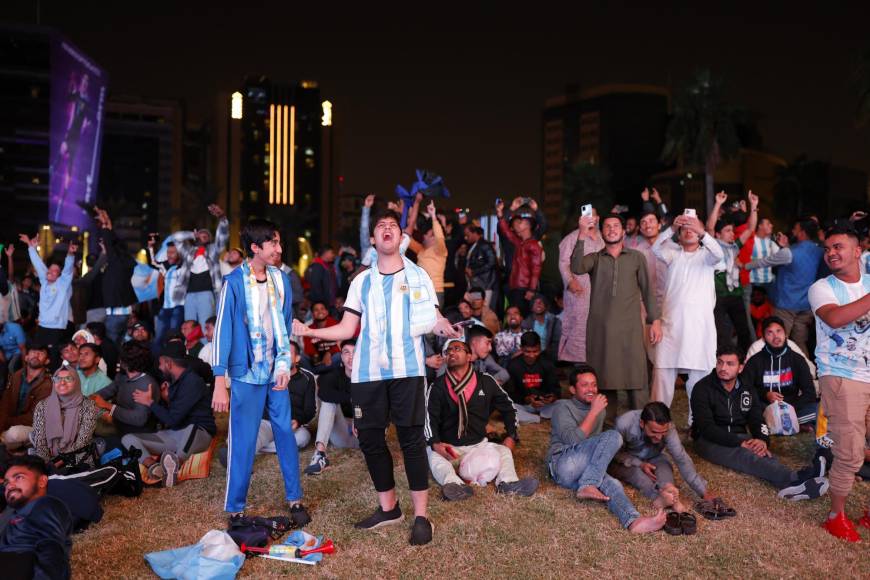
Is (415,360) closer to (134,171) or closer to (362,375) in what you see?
(362,375)

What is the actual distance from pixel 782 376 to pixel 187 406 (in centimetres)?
593

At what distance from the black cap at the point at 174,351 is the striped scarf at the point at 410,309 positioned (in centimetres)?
315

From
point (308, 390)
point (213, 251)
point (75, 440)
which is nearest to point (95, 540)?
point (75, 440)

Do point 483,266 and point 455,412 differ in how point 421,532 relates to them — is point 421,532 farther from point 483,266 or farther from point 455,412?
point 483,266

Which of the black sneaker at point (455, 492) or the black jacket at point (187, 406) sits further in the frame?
the black jacket at point (187, 406)

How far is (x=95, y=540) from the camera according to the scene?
521 cm

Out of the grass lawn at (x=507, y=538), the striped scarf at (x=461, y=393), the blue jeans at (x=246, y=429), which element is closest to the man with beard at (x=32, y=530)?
the grass lawn at (x=507, y=538)

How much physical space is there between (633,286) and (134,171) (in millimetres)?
129862

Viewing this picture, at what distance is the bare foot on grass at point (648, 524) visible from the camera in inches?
205

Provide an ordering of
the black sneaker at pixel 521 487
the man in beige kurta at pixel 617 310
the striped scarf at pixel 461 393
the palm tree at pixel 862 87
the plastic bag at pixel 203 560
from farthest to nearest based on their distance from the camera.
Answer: the palm tree at pixel 862 87 < the man in beige kurta at pixel 617 310 < the striped scarf at pixel 461 393 < the black sneaker at pixel 521 487 < the plastic bag at pixel 203 560

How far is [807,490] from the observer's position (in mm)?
5848

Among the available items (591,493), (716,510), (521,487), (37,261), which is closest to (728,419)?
(716,510)

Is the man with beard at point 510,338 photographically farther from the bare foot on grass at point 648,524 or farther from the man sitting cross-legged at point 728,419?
the bare foot on grass at point 648,524

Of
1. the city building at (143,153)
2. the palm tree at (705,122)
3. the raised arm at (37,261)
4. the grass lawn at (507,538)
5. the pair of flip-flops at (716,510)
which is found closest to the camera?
the grass lawn at (507,538)
